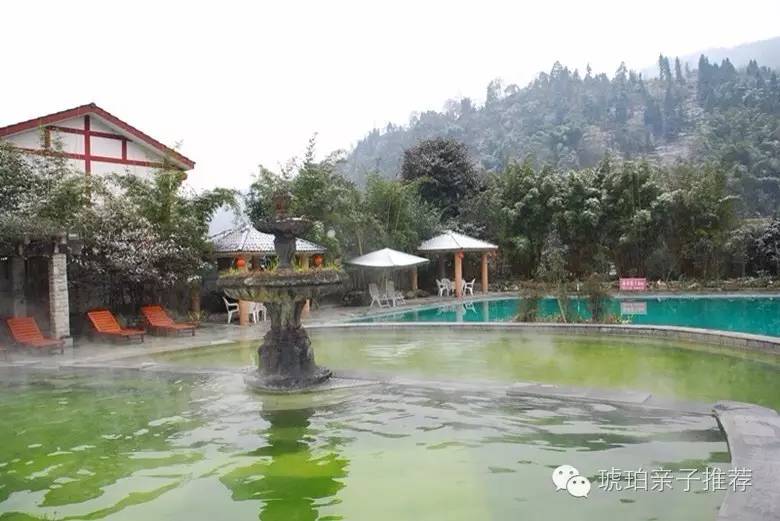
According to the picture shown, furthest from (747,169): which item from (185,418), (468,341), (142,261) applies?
(185,418)

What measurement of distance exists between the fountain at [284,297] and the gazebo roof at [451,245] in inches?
544

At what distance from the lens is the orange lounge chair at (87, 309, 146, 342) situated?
11998 millimetres

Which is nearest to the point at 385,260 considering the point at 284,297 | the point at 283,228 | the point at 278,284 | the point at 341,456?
the point at 283,228

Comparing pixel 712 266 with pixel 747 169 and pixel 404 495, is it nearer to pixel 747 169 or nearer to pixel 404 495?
pixel 404 495

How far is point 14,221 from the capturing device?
10453mm

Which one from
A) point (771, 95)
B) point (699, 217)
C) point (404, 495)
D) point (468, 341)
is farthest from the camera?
point (771, 95)

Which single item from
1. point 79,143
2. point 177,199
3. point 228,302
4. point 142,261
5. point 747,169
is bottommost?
point 228,302

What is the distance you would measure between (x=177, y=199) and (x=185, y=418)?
9.43m

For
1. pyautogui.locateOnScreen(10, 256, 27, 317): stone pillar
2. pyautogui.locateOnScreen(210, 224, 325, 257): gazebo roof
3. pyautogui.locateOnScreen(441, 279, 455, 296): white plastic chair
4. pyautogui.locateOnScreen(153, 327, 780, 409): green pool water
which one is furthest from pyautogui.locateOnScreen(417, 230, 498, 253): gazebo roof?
pyautogui.locateOnScreen(10, 256, 27, 317): stone pillar

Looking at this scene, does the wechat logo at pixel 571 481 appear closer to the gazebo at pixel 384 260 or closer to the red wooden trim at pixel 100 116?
the gazebo at pixel 384 260

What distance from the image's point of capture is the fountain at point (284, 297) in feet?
23.5

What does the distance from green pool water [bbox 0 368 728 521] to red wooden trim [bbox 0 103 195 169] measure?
10402mm

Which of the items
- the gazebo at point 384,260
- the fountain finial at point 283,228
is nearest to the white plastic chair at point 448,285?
the gazebo at point 384,260

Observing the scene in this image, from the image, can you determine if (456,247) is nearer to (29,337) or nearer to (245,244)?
(245,244)
